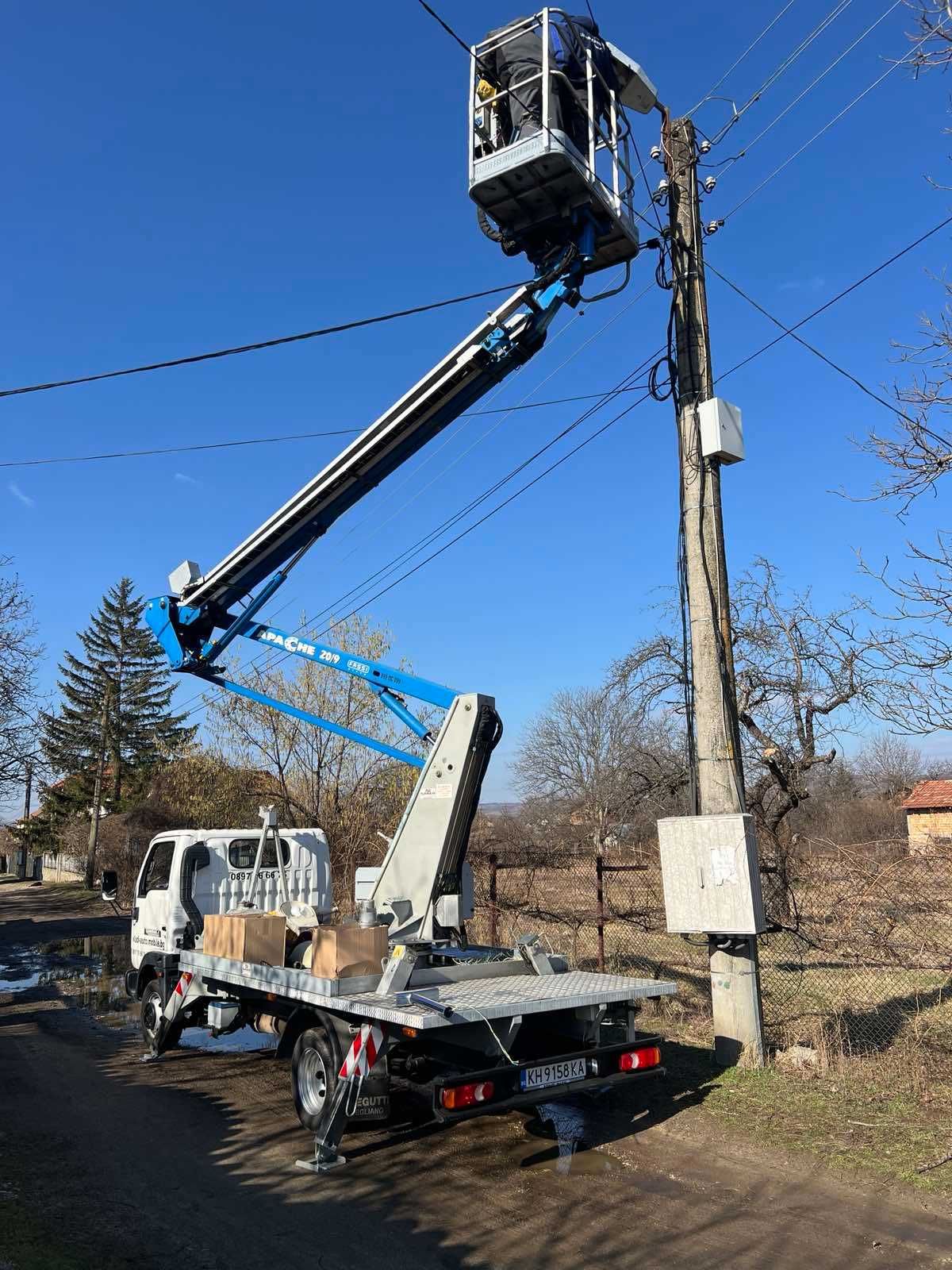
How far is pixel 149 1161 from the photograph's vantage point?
614 centimetres

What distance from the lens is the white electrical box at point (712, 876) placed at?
24.5 ft

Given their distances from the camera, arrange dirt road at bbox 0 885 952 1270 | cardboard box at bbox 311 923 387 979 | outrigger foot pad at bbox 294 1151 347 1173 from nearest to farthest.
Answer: dirt road at bbox 0 885 952 1270 → outrigger foot pad at bbox 294 1151 347 1173 → cardboard box at bbox 311 923 387 979

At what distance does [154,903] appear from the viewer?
10148mm

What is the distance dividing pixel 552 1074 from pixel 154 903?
575 cm

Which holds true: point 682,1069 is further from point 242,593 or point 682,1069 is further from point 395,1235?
point 242,593

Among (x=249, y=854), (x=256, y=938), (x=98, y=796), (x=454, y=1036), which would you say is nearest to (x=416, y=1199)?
(x=454, y=1036)

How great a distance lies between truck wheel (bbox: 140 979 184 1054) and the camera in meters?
9.11

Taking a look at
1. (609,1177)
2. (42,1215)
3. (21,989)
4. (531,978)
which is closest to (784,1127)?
(609,1177)

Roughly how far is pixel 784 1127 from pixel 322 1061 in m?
3.25

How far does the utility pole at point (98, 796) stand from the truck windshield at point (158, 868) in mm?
32320

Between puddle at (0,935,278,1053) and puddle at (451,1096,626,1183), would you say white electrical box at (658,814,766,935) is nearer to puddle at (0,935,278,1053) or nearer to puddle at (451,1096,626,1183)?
puddle at (451,1096,626,1183)

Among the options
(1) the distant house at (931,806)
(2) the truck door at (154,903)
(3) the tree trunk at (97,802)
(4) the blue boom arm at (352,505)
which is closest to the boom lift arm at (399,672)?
(4) the blue boom arm at (352,505)

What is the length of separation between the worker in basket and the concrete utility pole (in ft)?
3.29

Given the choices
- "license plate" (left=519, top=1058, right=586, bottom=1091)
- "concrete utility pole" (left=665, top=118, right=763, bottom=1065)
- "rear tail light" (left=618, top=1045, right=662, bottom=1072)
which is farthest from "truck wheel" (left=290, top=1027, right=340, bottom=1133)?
"concrete utility pole" (left=665, top=118, right=763, bottom=1065)
